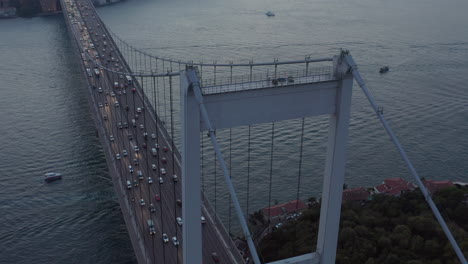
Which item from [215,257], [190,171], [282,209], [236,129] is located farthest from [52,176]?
[190,171]

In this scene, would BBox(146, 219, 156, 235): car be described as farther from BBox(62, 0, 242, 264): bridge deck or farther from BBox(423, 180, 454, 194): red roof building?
BBox(423, 180, 454, 194): red roof building

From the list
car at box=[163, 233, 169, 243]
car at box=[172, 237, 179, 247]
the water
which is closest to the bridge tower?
car at box=[172, 237, 179, 247]

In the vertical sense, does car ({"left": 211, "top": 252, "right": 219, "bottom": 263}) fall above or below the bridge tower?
below

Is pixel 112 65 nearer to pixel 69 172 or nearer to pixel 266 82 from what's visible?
pixel 69 172

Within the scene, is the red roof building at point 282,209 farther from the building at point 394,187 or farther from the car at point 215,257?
the car at point 215,257

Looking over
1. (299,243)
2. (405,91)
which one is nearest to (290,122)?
(405,91)
